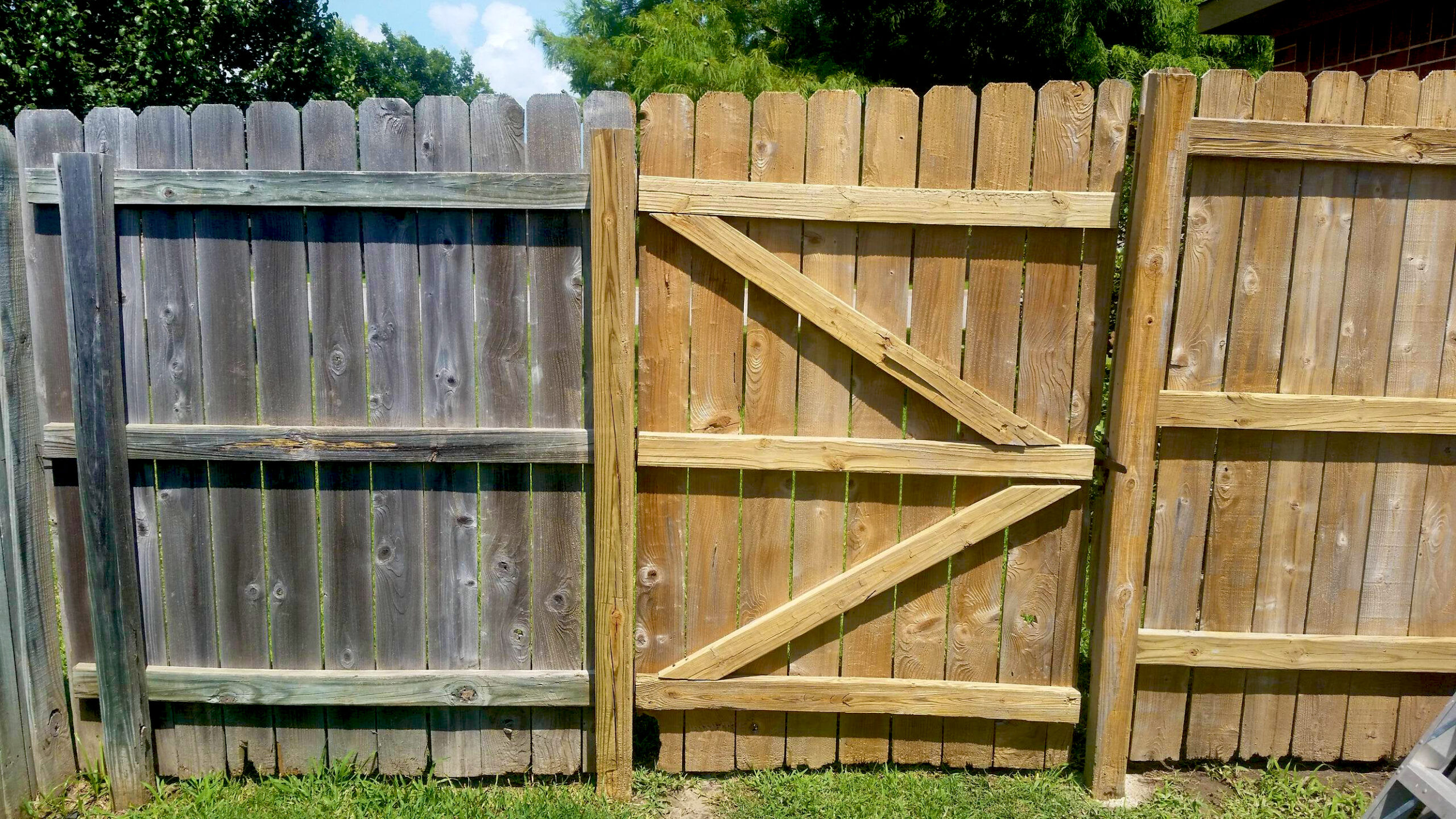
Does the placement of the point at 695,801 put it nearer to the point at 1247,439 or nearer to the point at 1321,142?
the point at 1247,439

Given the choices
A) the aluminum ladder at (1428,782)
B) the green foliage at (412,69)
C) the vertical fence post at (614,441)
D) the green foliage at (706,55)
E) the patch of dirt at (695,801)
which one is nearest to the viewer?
the aluminum ladder at (1428,782)

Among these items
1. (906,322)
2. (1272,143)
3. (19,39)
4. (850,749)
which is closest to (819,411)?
(906,322)

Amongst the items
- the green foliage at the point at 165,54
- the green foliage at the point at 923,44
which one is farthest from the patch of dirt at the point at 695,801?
the green foliage at the point at 165,54

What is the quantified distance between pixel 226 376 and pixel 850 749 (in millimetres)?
2549

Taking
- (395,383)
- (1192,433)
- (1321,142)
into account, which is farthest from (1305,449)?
(395,383)

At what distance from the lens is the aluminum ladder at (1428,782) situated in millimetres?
2490

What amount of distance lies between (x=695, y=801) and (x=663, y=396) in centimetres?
145

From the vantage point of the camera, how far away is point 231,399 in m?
3.06

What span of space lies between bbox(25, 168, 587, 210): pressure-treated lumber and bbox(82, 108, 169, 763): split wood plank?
0.12 meters

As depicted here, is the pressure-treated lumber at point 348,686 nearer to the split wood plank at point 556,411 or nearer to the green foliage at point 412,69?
the split wood plank at point 556,411

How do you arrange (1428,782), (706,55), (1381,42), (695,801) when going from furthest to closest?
(706,55) < (1381,42) < (695,801) < (1428,782)

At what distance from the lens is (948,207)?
9.67 ft

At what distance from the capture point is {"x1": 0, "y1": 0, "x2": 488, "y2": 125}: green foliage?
9.98 metres

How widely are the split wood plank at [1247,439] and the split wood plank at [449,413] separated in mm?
2562
